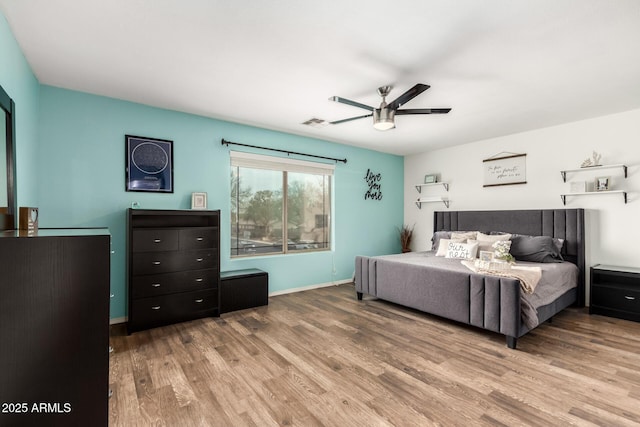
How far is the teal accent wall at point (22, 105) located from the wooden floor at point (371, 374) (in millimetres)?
1600

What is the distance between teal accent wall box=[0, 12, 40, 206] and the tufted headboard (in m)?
5.57

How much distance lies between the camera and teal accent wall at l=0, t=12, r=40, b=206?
2.04m

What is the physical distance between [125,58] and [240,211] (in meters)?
2.34

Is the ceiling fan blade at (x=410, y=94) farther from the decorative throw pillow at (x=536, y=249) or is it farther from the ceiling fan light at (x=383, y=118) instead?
the decorative throw pillow at (x=536, y=249)

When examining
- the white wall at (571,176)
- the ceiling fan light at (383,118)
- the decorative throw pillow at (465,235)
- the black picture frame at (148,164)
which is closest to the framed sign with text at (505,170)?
the white wall at (571,176)

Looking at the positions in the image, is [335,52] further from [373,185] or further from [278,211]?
[373,185]

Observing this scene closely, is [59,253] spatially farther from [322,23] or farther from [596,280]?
[596,280]

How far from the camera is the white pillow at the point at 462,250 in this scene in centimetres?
425

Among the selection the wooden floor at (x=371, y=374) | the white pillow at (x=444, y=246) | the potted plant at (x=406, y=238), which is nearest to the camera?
the wooden floor at (x=371, y=374)

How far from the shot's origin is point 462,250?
432 centimetres

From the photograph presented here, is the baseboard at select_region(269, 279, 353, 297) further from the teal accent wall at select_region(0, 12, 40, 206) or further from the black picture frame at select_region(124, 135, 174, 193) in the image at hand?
the teal accent wall at select_region(0, 12, 40, 206)

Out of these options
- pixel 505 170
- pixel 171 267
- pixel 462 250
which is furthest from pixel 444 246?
pixel 171 267

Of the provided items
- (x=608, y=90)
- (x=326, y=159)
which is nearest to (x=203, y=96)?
(x=326, y=159)

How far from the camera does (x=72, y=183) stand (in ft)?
10.6
